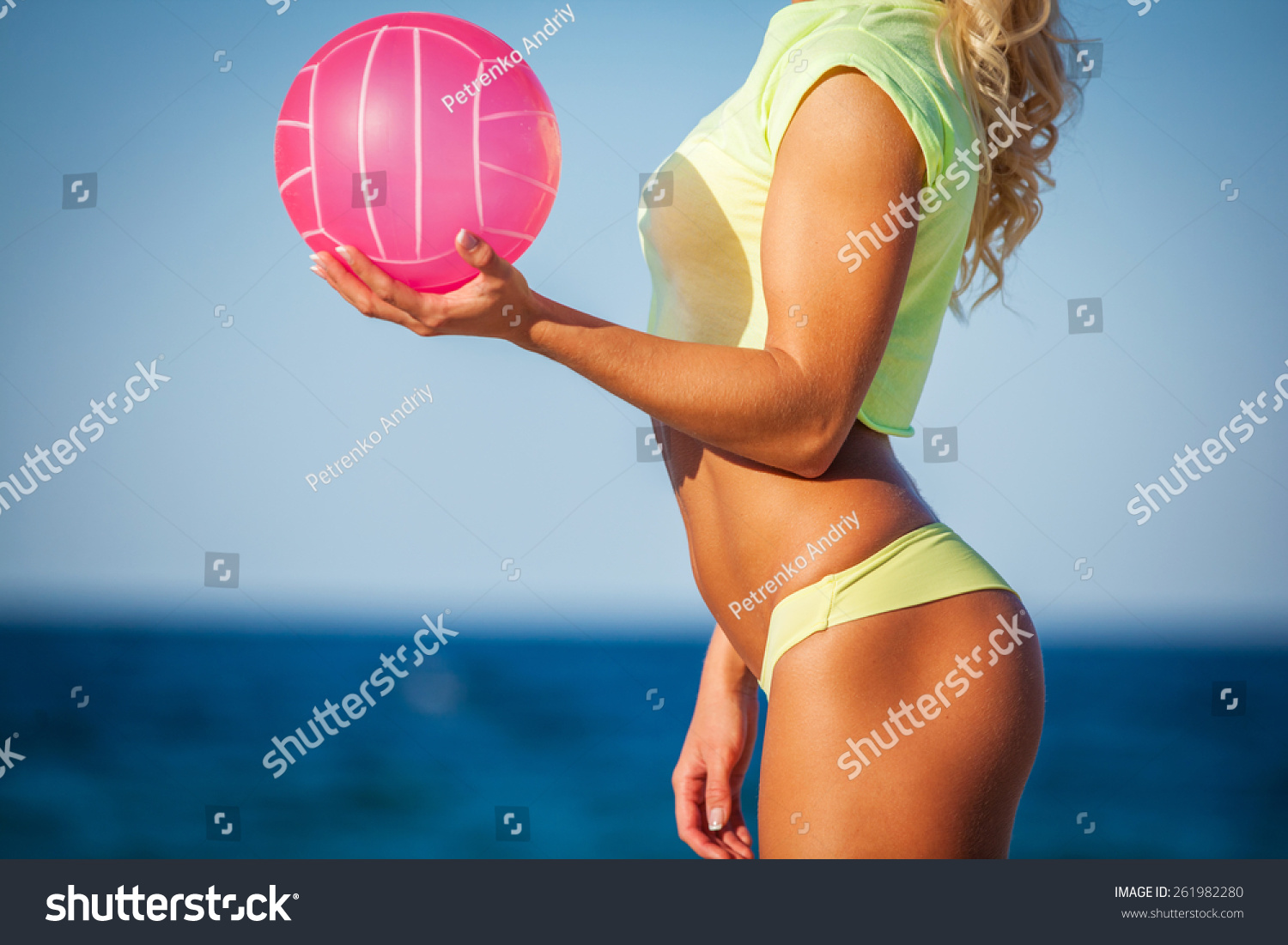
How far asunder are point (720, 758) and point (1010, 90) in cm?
95

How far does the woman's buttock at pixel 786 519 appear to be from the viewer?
103 cm

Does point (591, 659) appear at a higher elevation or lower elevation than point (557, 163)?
lower

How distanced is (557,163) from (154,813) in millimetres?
5338

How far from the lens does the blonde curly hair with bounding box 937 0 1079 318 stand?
1.06 m

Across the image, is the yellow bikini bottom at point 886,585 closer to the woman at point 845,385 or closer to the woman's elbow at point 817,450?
the woman at point 845,385

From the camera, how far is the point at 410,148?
1106 mm

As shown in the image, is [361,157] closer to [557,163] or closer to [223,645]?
[557,163]

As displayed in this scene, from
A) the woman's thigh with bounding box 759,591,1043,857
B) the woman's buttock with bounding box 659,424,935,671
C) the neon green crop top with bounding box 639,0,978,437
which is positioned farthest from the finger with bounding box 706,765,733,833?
the neon green crop top with bounding box 639,0,978,437

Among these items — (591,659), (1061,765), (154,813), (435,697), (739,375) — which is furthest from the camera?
(591,659)

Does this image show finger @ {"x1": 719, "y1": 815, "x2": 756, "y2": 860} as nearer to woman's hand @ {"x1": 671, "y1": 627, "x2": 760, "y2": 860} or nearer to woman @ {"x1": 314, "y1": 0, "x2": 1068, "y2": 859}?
woman's hand @ {"x1": 671, "y1": 627, "x2": 760, "y2": 860}

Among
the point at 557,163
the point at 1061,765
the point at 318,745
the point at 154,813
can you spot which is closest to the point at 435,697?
the point at 318,745

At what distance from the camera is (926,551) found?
1.02 m

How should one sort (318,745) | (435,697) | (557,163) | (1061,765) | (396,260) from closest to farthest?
(396,260) < (557,163) < (1061,765) < (318,745) < (435,697)

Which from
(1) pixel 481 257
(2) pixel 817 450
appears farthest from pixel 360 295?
(2) pixel 817 450
